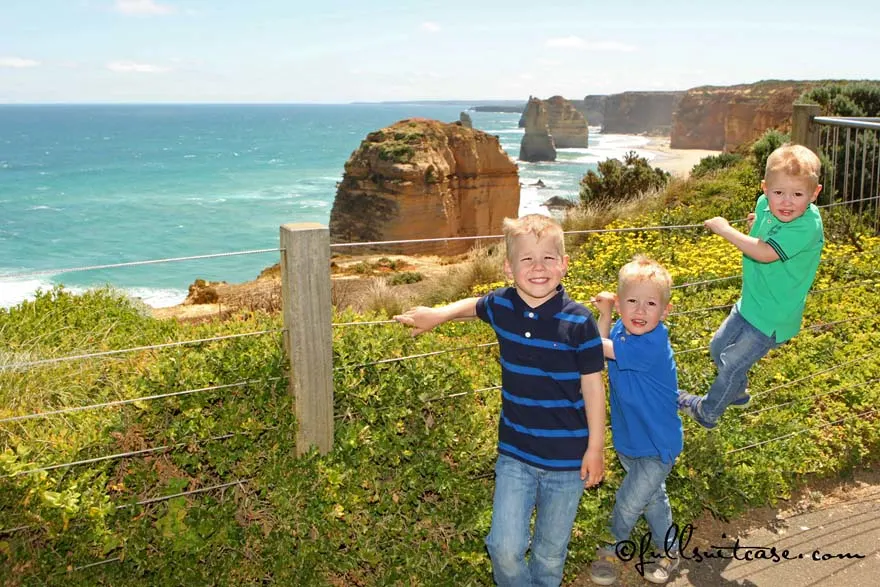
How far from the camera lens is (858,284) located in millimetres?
6730

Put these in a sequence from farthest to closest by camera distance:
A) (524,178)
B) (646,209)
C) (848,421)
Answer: (524,178) < (646,209) < (848,421)

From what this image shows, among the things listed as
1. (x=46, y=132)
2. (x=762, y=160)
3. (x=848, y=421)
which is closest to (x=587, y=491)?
(x=848, y=421)

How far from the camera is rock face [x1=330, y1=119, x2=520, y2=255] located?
37.1 metres

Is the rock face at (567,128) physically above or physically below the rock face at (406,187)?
above

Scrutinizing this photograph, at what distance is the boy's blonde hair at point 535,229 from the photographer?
291 cm

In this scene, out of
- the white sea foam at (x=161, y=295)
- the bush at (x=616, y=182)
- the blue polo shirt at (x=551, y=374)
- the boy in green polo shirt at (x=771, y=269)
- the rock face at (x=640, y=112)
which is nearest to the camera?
the blue polo shirt at (x=551, y=374)

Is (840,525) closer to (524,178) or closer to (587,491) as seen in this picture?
(587,491)

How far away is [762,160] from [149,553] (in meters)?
12.8

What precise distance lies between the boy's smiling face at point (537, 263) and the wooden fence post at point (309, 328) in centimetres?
79

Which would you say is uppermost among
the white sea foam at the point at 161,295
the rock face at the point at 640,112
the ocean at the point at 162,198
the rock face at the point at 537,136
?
the rock face at the point at 640,112

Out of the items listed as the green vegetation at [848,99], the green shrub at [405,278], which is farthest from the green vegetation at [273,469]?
the green shrub at [405,278]

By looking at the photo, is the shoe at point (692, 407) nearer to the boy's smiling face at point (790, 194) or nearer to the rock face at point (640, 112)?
the boy's smiling face at point (790, 194)

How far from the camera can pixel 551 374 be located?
9.52ft

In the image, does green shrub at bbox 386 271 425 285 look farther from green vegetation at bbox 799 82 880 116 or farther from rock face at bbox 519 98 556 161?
rock face at bbox 519 98 556 161
